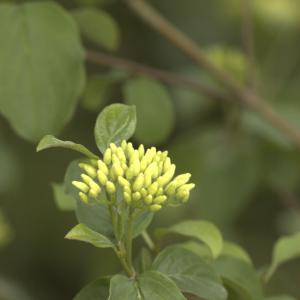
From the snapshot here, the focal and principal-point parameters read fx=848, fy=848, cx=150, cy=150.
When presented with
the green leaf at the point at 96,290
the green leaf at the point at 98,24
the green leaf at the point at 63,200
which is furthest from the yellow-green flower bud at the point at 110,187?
the green leaf at the point at 98,24

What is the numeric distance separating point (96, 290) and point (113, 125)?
0.17 m

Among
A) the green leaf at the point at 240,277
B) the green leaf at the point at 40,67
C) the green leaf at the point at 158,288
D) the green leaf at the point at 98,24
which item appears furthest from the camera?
the green leaf at the point at 98,24

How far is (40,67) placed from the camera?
1.27m

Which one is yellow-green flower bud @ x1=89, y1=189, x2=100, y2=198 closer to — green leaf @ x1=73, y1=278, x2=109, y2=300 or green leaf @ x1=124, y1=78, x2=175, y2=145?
green leaf @ x1=73, y1=278, x2=109, y2=300

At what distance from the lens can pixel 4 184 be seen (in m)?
2.09

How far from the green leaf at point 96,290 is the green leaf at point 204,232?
12 cm

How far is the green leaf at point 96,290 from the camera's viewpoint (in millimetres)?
869

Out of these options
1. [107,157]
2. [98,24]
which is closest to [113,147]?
[107,157]

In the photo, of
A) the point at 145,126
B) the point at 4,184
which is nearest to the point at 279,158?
the point at 145,126

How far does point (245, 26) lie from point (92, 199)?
3.14ft

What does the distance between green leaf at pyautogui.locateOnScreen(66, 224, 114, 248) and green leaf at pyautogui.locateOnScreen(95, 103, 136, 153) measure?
0.09 m

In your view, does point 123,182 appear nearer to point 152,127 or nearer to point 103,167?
point 103,167

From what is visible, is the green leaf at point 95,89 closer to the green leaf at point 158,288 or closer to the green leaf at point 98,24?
the green leaf at point 98,24

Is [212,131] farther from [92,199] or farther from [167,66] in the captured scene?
[92,199]
